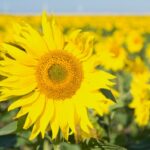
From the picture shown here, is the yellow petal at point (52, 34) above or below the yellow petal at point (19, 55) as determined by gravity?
above

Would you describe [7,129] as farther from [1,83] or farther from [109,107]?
[109,107]

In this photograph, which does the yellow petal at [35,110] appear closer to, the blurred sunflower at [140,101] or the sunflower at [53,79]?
the sunflower at [53,79]

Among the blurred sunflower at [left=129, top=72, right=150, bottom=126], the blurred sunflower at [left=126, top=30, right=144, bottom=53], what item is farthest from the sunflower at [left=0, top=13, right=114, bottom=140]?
the blurred sunflower at [left=126, top=30, right=144, bottom=53]

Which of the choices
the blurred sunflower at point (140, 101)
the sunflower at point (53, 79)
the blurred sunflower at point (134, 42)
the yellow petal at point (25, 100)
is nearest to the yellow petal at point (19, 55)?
the sunflower at point (53, 79)

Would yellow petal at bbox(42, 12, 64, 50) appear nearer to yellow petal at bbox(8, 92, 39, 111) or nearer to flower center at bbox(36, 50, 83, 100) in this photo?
flower center at bbox(36, 50, 83, 100)

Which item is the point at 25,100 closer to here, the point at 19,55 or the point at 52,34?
the point at 19,55

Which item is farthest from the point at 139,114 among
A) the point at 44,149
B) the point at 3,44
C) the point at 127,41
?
the point at 127,41

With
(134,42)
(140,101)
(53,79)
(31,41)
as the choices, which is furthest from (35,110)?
(134,42)
